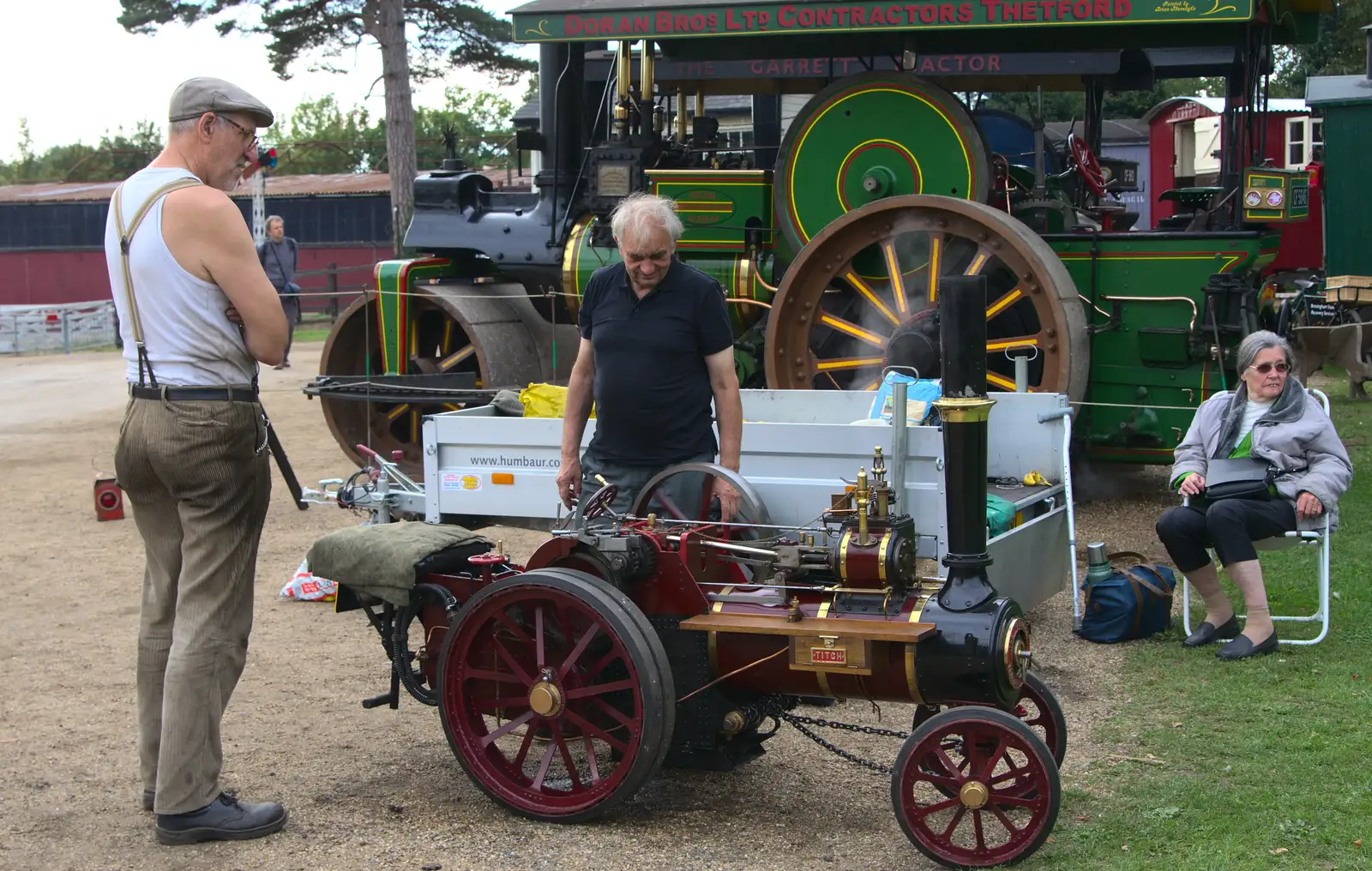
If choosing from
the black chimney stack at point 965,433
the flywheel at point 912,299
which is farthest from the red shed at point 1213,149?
the black chimney stack at point 965,433

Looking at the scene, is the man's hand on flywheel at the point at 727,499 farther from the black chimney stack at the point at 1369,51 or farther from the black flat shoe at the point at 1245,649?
the black chimney stack at the point at 1369,51

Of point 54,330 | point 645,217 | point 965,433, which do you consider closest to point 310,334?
point 54,330

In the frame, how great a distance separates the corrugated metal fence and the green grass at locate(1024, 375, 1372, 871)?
19248mm

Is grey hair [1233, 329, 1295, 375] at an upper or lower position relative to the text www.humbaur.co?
upper

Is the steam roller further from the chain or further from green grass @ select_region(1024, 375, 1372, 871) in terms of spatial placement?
the chain

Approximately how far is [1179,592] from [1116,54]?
3.02 meters

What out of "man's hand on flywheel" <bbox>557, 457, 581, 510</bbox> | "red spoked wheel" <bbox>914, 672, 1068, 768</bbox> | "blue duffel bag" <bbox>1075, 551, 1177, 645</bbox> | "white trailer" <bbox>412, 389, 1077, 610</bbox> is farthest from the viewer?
"blue duffel bag" <bbox>1075, 551, 1177, 645</bbox>

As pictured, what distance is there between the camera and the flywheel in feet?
23.1

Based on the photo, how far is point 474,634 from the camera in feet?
12.7

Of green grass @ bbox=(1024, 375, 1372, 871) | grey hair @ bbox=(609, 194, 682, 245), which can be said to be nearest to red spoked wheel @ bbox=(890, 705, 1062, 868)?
green grass @ bbox=(1024, 375, 1372, 871)

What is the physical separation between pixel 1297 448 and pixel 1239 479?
0.22 metres

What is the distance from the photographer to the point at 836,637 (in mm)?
3566

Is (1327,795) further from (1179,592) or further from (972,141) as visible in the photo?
(972,141)

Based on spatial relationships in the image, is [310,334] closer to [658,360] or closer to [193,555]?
[658,360]
